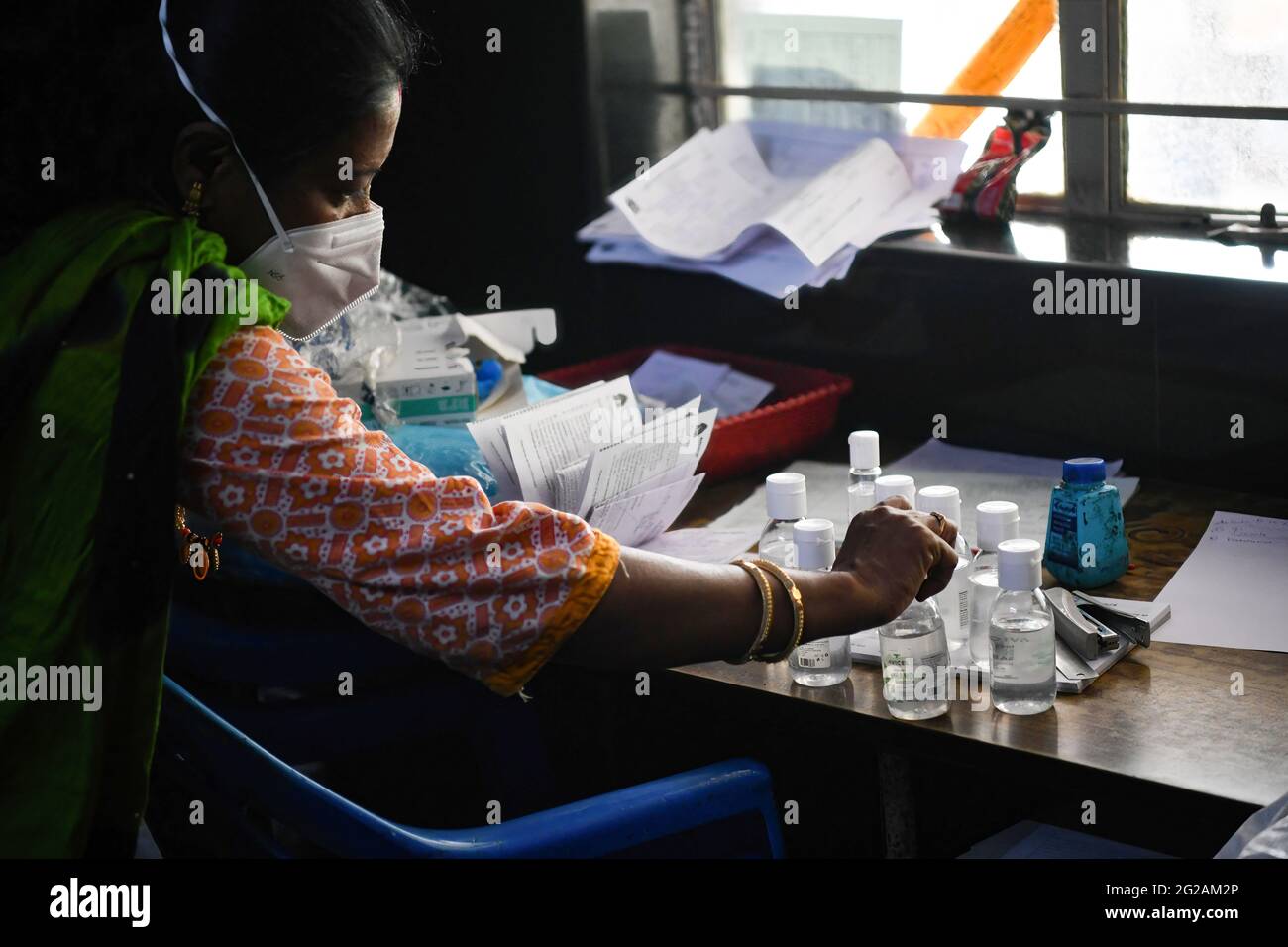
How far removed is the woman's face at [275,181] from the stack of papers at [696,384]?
2.62ft

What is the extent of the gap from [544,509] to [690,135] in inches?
54.6

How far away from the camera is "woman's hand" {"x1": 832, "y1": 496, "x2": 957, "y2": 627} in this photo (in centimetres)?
128

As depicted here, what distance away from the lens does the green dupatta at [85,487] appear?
1132mm

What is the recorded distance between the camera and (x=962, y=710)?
52.1 inches

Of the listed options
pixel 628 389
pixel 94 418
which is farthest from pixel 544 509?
pixel 628 389

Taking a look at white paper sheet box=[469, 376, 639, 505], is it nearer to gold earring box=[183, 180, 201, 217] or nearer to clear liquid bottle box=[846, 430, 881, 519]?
clear liquid bottle box=[846, 430, 881, 519]

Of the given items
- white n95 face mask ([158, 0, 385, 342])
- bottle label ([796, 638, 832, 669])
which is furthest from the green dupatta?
bottle label ([796, 638, 832, 669])

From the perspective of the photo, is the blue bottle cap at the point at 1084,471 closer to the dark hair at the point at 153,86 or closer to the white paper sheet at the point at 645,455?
the white paper sheet at the point at 645,455

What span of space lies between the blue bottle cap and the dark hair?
2.64 feet

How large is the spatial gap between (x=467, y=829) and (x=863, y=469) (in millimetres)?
621

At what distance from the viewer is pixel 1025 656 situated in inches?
50.8

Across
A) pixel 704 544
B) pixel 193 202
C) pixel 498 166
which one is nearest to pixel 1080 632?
pixel 704 544

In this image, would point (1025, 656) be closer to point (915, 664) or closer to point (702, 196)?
point (915, 664)

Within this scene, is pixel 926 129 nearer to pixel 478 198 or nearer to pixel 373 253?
pixel 478 198
